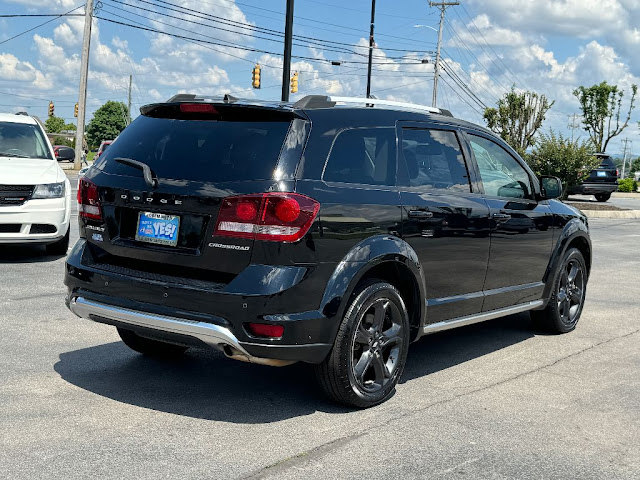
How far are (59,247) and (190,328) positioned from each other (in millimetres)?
6919

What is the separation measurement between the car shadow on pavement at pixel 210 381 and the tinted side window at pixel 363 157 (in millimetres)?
1348

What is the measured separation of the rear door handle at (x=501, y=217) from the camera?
19.6ft

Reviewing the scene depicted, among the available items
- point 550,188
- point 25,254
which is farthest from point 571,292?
point 25,254

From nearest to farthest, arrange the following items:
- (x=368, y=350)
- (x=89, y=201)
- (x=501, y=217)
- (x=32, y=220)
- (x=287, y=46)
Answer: (x=368, y=350) < (x=89, y=201) < (x=501, y=217) < (x=32, y=220) < (x=287, y=46)

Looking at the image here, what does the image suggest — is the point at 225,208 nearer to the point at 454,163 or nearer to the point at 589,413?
the point at 454,163

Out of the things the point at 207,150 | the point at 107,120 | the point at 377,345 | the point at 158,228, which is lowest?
the point at 377,345

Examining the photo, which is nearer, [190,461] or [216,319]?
[190,461]

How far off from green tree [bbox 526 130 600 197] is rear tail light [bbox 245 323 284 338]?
2260 cm

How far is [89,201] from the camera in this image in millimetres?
5020

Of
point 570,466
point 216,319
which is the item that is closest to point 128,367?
point 216,319

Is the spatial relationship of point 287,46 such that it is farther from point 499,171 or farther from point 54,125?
point 54,125

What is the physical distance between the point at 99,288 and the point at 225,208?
0.98m

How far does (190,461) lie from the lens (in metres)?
3.90

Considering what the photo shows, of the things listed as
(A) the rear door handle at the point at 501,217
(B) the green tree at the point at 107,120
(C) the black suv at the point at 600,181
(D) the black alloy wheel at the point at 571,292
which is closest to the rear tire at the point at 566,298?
(D) the black alloy wheel at the point at 571,292
